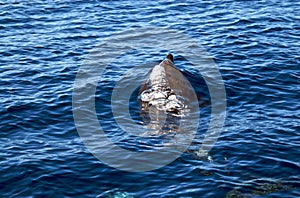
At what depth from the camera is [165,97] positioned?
19188 millimetres

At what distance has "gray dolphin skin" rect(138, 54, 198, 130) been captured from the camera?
18094mm

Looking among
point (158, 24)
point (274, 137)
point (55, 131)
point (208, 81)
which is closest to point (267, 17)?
point (158, 24)

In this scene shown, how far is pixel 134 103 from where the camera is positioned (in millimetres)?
19625

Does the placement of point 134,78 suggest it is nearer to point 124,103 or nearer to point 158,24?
point 124,103

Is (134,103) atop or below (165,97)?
below

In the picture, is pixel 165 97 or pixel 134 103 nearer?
pixel 165 97

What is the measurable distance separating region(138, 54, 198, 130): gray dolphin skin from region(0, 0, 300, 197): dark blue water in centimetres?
70

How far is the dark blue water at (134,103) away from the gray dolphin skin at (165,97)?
703 millimetres

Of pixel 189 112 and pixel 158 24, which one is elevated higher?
pixel 158 24

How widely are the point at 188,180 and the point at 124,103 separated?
5.78 meters

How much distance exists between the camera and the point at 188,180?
48.2ft

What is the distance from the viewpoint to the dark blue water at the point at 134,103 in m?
14.6

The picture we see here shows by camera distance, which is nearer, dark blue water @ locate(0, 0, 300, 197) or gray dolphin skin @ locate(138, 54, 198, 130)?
dark blue water @ locate(0, 0, 300, 197)

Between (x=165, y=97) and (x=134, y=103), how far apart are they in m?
1.23
